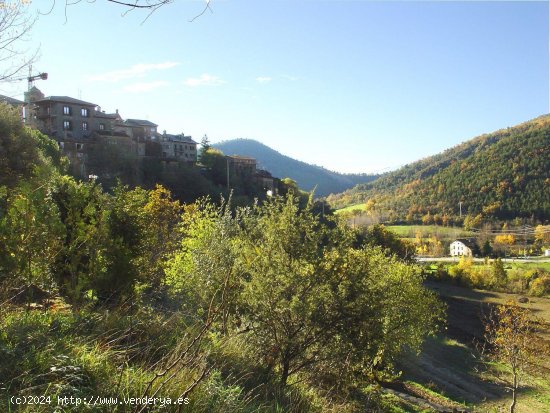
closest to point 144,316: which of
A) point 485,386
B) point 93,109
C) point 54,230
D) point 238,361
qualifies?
point 238,361

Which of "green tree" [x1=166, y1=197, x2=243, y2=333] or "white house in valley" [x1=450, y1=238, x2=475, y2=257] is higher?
"green tree" [x1=166, y1=197, x2=243, y2=333]

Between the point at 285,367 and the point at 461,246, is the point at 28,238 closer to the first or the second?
the point at 285,367

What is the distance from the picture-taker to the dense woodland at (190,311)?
3.99 metres

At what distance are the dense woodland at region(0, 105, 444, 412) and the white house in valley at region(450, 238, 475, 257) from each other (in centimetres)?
10251

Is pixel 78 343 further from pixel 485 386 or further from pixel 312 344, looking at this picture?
pixel 485 386

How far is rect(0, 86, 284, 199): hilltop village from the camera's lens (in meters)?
44.7

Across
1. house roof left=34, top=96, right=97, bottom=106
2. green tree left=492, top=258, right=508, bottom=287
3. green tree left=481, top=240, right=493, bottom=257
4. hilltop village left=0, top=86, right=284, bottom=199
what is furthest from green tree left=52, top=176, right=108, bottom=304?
green tree left=481, top=240, right=493, bottom=257

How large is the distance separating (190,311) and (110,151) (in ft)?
130

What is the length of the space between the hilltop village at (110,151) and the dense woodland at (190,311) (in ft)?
109

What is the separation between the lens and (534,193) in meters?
134

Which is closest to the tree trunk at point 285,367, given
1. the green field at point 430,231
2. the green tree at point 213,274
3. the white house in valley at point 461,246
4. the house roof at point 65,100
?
the green tree at point 213,274

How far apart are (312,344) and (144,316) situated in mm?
3443

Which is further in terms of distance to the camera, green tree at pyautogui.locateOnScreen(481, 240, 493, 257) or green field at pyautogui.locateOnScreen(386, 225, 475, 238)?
green field at pyautogui.locateOnScreen(386, 225, 475, 238)

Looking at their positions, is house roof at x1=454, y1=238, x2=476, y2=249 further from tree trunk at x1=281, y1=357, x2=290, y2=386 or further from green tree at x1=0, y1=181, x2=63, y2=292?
green tree at x1=0, y1=181, x2=63, y2=292
